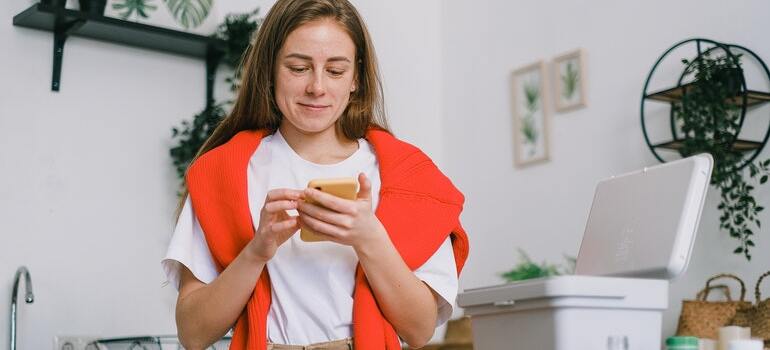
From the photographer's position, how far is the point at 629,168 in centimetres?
362

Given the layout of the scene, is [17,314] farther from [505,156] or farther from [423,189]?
[423,189]

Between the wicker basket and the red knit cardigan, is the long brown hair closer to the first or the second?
the red knit cardigan

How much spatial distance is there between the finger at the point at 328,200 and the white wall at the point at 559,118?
7.47ft

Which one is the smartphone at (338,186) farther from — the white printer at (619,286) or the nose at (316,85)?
the white printer at (619,286)

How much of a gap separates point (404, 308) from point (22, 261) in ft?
8.20

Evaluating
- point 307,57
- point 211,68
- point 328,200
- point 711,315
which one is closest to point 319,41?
point 307,57

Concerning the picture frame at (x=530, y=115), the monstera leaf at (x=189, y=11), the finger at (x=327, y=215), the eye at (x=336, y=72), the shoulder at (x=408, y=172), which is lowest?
the finger at (x=327, y=215)

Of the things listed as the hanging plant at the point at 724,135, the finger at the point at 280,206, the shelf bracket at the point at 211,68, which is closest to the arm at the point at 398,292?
the finger at the point at 280,206

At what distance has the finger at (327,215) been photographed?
123 centimetres

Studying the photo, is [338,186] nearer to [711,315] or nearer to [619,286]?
[619,286]

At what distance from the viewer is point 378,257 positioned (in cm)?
128

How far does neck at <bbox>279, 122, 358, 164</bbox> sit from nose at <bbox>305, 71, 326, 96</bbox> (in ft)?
0.39

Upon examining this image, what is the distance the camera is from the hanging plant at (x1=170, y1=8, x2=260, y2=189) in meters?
3.73

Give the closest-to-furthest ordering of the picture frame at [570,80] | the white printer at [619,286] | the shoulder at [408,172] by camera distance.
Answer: the white printer at [619,286], the shoulder at [408,172], the picture frame at [570,80]
